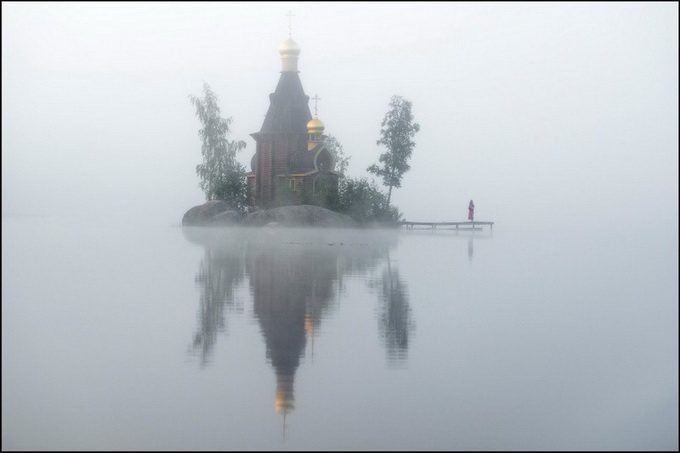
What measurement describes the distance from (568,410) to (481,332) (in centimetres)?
444

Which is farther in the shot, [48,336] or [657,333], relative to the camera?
[657,333]

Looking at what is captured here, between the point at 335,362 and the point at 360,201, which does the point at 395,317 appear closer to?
the point at 335,362

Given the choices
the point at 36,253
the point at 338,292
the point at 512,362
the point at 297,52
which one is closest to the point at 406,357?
the point at 512,362

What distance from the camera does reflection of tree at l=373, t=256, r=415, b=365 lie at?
38.3 ft

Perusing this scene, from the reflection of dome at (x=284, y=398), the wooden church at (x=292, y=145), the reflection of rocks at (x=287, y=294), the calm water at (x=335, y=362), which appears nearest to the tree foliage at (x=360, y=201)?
the wooden church at (x=292, y=145)

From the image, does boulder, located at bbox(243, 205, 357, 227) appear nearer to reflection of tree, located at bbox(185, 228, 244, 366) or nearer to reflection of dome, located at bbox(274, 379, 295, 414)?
reflection of tree, located at bbox(185, 228, 244, 366)

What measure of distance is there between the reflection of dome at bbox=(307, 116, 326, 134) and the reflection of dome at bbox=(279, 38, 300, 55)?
4.06m

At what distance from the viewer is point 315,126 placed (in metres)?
58.8

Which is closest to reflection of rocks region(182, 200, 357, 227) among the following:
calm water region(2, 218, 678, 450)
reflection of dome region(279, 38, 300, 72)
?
reflection of dome region(279, 38, 300, 72)

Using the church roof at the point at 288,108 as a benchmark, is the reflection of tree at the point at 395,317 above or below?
below

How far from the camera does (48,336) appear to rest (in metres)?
12.5

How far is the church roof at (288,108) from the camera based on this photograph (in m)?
59.3

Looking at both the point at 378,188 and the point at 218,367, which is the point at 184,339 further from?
the point at 378,188

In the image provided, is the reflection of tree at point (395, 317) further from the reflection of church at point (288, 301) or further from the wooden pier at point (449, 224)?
the wooden pier at point (449, 224)
